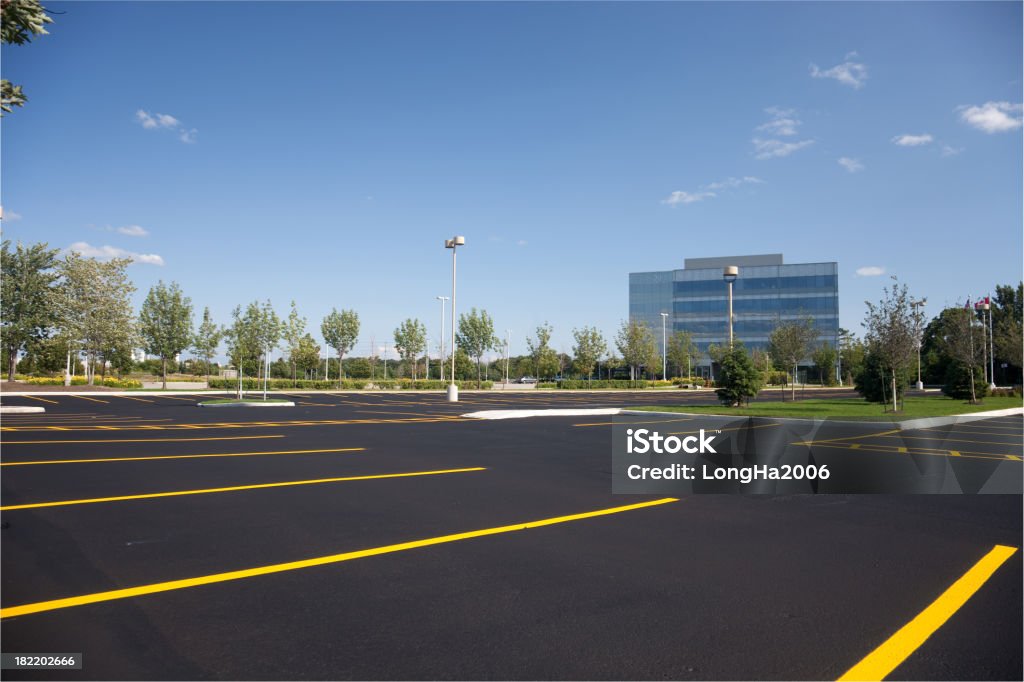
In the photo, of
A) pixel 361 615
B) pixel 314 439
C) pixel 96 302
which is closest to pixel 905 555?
pixel 361 615

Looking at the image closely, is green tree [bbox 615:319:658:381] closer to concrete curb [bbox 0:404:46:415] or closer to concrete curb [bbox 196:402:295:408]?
concrete curb [bbox 196:402:295:408]

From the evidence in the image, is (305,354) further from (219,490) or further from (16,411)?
(219,490)

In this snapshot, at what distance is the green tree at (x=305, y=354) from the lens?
59.1m

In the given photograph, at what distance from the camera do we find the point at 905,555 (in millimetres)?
5734

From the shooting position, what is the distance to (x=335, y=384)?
189 feet

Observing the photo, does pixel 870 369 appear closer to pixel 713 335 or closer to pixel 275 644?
pixel 275 644

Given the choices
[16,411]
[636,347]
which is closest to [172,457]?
[16,411]

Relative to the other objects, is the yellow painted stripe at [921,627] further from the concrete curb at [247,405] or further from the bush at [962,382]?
the bush at [962,382]

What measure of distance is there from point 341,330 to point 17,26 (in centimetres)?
5505

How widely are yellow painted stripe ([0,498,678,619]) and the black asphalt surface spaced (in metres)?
0.11

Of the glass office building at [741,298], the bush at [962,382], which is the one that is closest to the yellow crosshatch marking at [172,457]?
the bush at [962,382]

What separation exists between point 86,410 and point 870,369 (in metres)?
33.6

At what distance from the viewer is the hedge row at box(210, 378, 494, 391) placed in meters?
52.3

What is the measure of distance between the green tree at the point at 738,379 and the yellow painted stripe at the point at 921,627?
67.8ft
